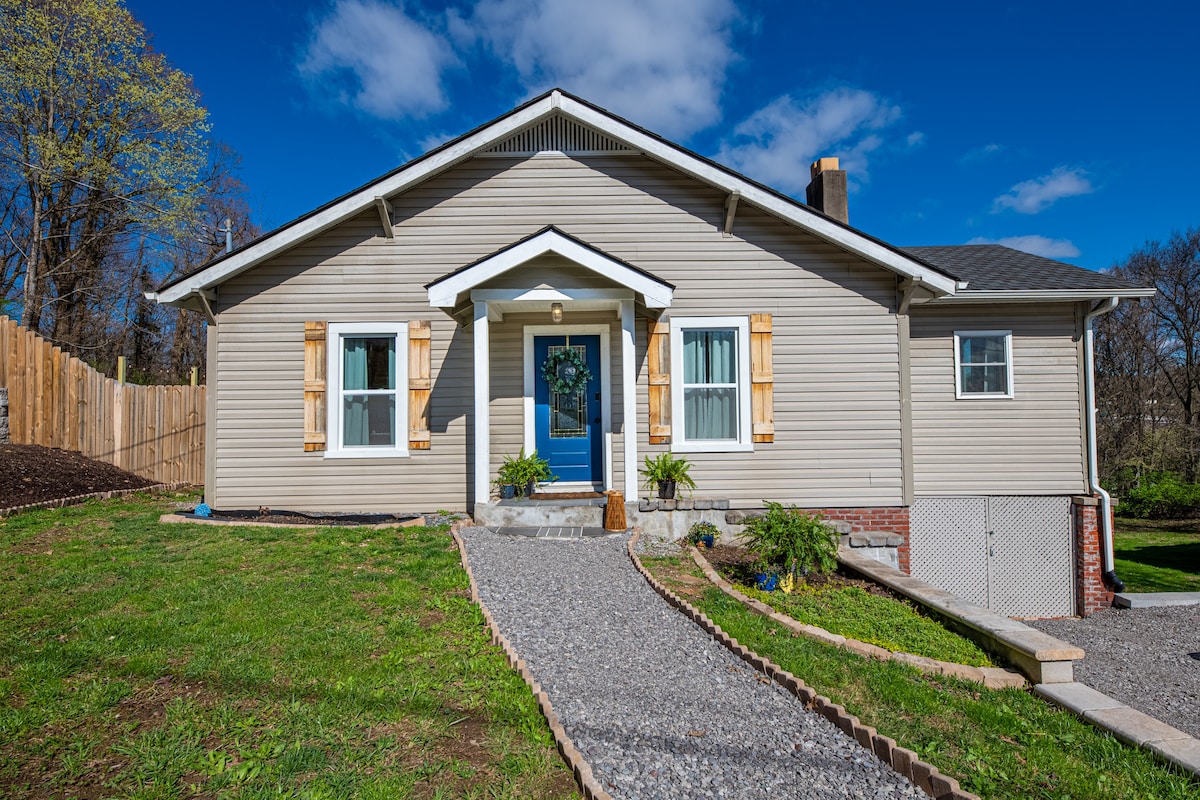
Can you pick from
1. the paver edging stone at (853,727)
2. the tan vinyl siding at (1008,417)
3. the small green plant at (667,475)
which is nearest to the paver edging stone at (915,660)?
the paver edging stone at (853,727)

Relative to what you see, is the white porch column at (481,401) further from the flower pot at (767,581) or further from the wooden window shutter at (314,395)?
the flower pot at (767,581)

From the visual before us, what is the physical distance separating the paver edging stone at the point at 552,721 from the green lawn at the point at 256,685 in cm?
5


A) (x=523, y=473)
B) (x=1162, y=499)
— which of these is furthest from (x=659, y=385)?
(x=1162, y=499)

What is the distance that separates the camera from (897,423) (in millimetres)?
8703

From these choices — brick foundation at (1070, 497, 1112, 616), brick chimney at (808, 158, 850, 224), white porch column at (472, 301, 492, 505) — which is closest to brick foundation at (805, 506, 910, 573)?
brick foundation at (1070, 497, 1112, 616)

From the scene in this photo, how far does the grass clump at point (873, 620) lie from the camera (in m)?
4.86

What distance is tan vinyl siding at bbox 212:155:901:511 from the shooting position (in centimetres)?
866

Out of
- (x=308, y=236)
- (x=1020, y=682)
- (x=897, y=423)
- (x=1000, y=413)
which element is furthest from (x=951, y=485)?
(x=308, y=236)

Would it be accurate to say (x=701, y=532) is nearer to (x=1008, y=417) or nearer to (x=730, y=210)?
(x=730, y=210)

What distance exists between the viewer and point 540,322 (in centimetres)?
898

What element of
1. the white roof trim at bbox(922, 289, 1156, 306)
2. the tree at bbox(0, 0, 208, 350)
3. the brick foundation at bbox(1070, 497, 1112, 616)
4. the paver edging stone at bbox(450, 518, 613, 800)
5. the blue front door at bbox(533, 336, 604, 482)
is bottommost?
the brick foundation at bbox(1070, 497, 1112, 616)

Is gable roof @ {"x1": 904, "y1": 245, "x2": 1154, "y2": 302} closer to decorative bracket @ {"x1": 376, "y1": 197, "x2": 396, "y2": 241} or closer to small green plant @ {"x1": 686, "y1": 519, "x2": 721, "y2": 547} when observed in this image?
small green plant @ {"x1": 686, "y1": 519, "x2": 721, "y2": 547}

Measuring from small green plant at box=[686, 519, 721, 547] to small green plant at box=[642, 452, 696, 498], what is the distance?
50 centimetres

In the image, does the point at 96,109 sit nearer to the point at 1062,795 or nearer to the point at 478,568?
the point at 478,568
